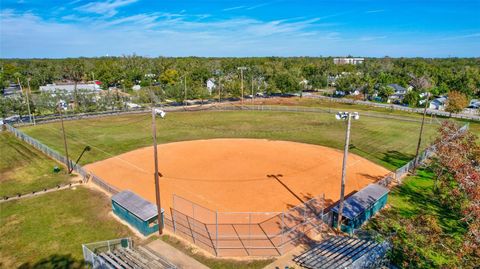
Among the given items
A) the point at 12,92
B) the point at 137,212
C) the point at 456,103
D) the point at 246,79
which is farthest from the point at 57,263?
the point at 12,92

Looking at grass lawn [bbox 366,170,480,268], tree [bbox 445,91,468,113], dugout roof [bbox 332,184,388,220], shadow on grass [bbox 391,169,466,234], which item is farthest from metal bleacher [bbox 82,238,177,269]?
tree [bbox 445,91,468,113]

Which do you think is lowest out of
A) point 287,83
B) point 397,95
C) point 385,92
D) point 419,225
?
point 397,95

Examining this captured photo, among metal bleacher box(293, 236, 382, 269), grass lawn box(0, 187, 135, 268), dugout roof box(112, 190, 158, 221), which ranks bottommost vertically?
grass lawn box(0, 187, 135, 268)

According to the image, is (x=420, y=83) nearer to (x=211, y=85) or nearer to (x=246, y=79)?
(x=246, y=79)

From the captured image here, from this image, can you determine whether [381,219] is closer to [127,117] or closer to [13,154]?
[13,154]

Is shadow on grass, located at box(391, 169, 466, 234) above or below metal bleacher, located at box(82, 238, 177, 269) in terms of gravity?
below

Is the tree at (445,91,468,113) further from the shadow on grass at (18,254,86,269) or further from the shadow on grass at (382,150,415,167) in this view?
the shadow on grass at (18,254,86,269)

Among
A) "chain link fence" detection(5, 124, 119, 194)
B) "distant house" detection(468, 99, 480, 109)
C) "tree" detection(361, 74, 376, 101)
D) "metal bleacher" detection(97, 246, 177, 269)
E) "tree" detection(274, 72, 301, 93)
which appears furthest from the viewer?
"tree" detection(361, 74, 376, 101)
